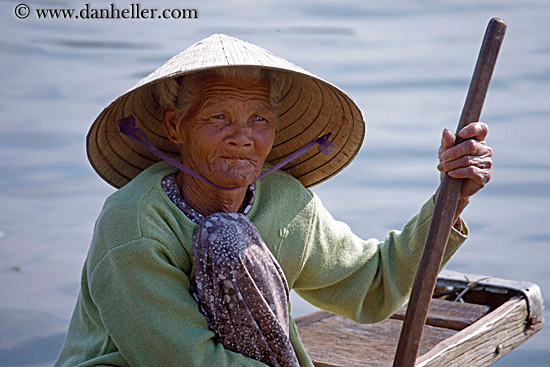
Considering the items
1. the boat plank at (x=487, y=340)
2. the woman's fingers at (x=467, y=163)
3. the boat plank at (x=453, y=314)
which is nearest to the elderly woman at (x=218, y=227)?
the woman's fingers at (x=467, y=163)

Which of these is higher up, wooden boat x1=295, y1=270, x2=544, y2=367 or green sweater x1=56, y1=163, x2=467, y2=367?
green sweater x1=56, y1=163, x2=467, y2=367

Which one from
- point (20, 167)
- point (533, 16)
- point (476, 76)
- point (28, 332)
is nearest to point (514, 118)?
point (533, 16)

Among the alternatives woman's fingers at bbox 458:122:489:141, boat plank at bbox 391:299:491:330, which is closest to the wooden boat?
boat plank at bbox 391:299:491:330

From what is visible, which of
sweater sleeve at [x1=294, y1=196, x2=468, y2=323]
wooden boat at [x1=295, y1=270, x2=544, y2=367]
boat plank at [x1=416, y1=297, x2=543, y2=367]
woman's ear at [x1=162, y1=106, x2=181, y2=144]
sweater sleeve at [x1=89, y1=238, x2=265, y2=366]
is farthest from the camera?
wooden boat at [x1=295, y1=270, x2=544, y2=367]

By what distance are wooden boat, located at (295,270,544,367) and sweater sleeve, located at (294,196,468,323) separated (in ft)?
0.81

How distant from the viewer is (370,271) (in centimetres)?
228

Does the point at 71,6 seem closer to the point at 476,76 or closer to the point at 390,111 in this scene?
the point at 390,111

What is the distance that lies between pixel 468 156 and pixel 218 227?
0.59m

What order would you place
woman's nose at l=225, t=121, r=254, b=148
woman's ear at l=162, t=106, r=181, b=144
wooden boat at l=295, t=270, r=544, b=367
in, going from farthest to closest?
wooden boat at l=295, t=270, r=544, b=367
woman's ear at l=162, t=106, r=181, b=144
woman's nose at l=225, t=121, r=254, b=148

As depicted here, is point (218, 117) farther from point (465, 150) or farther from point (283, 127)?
point (465, 150)

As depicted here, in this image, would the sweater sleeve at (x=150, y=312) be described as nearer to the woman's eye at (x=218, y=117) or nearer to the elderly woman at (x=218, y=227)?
the elderly woman at (x=218, y=227)

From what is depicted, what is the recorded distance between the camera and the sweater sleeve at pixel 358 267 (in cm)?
219

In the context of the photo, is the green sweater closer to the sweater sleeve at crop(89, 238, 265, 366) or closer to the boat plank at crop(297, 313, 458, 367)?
the sweater sleeve at crop(89, 238, 265, 366)

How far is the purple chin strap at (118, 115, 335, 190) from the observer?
78.7 inches
